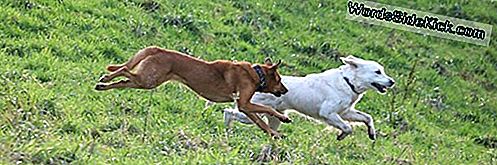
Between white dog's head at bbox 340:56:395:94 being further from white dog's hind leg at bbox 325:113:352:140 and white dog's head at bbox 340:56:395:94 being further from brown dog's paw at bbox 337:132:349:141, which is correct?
brown dog's paw at bbox 337:132:349:141

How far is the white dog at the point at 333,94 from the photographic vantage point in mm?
11672

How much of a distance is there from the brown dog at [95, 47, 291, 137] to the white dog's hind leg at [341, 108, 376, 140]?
2.14 metres

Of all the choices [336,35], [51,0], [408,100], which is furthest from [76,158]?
[336,35]

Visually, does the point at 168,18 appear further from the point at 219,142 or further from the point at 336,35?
the point at 219,142

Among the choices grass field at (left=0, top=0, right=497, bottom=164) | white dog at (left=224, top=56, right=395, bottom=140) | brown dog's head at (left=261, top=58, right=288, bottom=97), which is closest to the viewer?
grass field at (left=0, top=0, right=497, bottom=164)

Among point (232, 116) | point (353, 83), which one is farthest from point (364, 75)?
point (232, 116)

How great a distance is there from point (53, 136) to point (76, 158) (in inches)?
30.8

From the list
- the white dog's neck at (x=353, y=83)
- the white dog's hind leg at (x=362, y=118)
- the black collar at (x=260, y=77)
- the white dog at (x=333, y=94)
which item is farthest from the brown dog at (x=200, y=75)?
the white dog's hind leg at (x=362, y=118)

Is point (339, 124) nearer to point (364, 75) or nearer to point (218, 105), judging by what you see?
point (364, 75)

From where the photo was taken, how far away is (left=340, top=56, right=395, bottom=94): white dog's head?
11.8 m

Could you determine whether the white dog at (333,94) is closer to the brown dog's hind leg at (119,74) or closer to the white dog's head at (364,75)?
the white dog's head at (364,75)

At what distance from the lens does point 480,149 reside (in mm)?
14430

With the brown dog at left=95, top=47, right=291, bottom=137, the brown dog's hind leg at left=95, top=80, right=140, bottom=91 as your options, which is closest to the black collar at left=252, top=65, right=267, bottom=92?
the brown dog at left=95, top=47, right=291, bottom=137

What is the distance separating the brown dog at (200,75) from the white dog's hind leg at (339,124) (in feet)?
5.88
